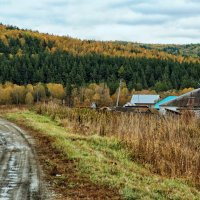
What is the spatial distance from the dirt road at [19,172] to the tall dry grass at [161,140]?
339 centimetres

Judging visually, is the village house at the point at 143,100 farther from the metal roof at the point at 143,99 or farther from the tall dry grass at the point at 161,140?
the tall dry grass at the point at 161,140

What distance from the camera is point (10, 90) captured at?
10738 centimetres

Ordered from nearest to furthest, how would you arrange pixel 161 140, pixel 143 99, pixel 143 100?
pixel 161 140 < pixel 143 100 < pixel 143 99

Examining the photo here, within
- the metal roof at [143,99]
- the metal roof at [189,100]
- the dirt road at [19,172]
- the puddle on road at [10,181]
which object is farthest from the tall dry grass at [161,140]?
the metal roof at [143,99]

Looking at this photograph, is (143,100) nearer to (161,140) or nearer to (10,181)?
(161,140)

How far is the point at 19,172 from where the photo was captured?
374 inches

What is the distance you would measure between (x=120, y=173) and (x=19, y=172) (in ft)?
7.97

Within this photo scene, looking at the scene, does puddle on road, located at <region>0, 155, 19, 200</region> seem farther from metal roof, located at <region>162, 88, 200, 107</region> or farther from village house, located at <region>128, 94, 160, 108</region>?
village house, located at <region>128, 94, 160, 108</region>

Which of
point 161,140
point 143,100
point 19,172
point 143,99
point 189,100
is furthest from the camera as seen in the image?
point 143,99

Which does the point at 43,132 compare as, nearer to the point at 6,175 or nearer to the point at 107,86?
the point at 6,175

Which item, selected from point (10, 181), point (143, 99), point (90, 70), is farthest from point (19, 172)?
point (90, 70)

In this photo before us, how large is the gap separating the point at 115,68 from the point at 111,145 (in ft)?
430

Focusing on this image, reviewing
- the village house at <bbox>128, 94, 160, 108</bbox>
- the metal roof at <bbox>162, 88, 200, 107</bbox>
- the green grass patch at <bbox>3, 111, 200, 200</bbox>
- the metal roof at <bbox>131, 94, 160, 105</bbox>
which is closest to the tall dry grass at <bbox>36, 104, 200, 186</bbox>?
the green grass patch at <bbox>3, 111, 200, 200</bbox>

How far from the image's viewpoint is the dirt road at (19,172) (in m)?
7.59
